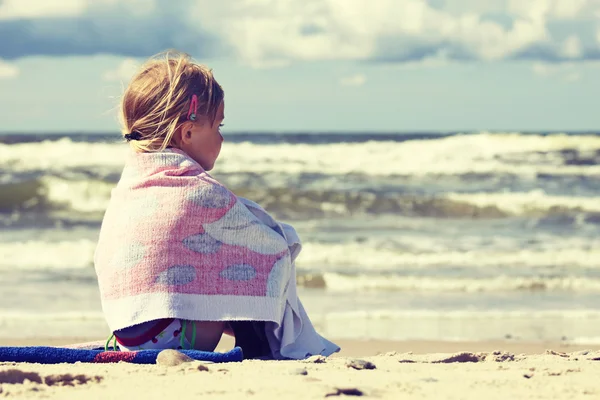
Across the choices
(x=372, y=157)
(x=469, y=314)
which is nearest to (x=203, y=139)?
(x=469, y=314)

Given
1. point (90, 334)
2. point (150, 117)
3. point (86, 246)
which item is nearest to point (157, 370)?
point (150, 117)

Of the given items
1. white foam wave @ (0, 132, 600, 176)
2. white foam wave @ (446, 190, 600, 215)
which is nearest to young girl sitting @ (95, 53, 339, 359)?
white foam wave @ (446, 190, 600, 215)

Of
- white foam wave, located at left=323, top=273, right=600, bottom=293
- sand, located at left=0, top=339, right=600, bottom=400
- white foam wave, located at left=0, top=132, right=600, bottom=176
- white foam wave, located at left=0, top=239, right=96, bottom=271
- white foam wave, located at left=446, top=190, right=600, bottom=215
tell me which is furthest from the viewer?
white foam wave, located at left=0, top=132, right=600, bottom=176

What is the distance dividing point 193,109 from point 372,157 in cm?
1810

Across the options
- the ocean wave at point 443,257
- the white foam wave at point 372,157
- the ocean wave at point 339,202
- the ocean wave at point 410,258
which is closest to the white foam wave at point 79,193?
the ocean wave at point 339,202

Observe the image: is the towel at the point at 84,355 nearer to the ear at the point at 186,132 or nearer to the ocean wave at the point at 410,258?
the ear at the point at 186,132

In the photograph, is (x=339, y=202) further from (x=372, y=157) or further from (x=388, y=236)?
(x=372, y=157)

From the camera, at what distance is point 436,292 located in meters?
6.47

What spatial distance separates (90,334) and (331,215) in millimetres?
7234

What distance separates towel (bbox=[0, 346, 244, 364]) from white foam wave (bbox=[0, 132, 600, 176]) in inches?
609

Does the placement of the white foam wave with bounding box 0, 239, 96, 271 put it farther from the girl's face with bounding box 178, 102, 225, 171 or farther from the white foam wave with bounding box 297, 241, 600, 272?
the girl's face with bounding box 178, 102, 225, 171

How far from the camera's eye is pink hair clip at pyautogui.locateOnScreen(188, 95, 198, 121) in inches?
111

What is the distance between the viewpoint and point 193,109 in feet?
9.27

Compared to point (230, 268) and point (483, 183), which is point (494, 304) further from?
point (483, 183)
